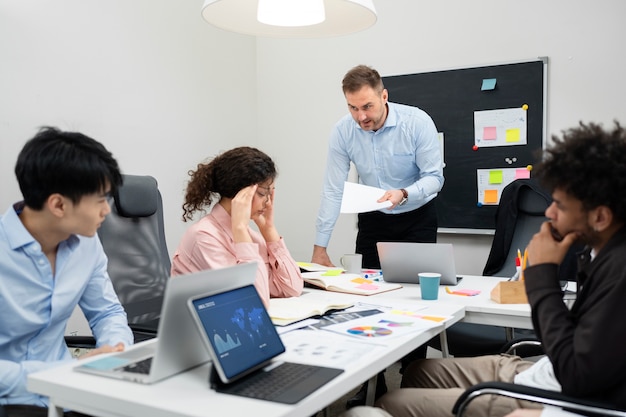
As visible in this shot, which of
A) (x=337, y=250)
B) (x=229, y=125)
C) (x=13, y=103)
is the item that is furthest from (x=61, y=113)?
(x=337, y=250)

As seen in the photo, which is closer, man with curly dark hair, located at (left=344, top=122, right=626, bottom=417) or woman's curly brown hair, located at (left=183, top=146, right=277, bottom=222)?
man with curly dark hair, located at (left=344, top=122, right=626, bottom=417)

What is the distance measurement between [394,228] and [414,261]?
75 centimetres

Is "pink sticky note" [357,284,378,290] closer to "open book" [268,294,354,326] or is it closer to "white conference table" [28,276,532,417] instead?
"open book" [268,294,354,326]

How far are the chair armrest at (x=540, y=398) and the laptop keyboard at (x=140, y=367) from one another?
0.67m

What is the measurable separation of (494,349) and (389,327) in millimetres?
1016

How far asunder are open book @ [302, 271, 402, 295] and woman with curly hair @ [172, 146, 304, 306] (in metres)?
0.12

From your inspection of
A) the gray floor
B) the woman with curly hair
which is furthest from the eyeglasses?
the gray floor

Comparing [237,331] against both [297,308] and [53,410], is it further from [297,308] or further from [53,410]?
[297,308]

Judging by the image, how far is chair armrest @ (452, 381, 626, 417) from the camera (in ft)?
3.83

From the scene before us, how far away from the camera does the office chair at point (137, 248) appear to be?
2285 mm

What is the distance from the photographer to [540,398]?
48.8 inches

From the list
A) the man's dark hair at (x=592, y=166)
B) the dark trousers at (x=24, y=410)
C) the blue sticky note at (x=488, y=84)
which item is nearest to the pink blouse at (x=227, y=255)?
the dark trousers at (x=24, y=410)

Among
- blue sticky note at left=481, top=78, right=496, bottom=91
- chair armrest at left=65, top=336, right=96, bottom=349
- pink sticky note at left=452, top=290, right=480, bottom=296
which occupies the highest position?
blue sticky note at left=481, top=78, right=496, bottom=91

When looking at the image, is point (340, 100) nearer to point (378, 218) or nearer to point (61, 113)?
point (378, 218)
